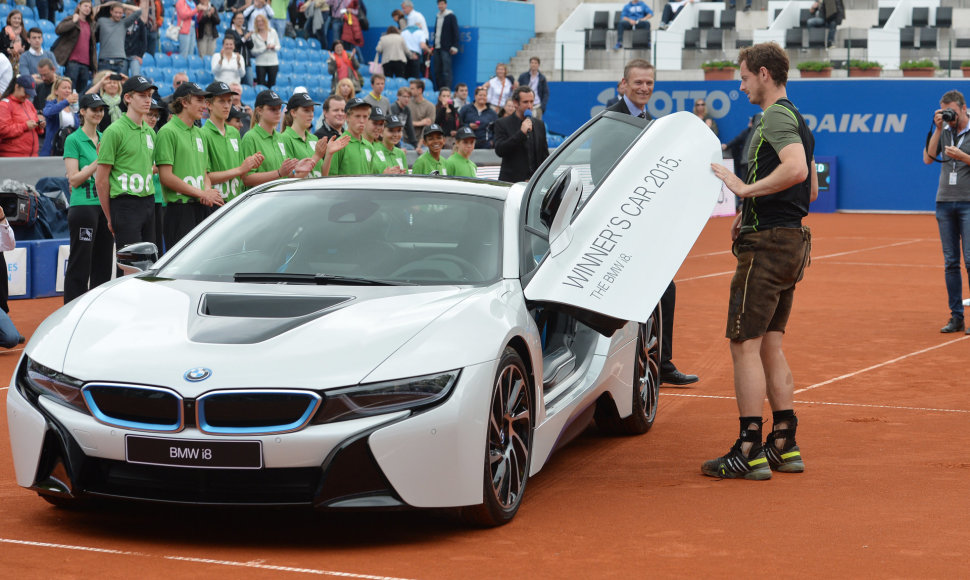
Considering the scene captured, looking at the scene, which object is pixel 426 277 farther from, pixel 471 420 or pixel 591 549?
pixel 591 549

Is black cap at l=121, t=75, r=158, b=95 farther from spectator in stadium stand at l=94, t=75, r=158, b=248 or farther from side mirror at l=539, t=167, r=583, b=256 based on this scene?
side mirror at l=539, t=167, r=583, b=256

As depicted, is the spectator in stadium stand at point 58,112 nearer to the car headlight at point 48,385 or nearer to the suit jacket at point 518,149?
the suit jacket at point 518,149

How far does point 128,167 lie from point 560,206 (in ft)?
17.9

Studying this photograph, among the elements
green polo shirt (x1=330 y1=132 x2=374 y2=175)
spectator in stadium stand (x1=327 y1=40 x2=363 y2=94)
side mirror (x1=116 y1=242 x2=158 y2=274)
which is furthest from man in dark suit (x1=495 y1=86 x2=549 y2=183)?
spectator in stadium stand (x1=327 y1=40 x2=363 y2=94)

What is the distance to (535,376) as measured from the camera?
569cm

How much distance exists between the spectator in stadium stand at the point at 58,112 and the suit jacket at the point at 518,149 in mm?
6479

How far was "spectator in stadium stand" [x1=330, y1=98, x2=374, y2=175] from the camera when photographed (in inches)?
454


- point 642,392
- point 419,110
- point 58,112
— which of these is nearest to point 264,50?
point 419,110

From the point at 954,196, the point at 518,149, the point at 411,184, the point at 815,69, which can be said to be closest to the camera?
the point at 411,184

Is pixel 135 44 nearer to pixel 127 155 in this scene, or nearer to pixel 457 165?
pixel 457 165

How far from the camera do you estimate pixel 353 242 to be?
612cm

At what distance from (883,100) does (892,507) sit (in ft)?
85.1

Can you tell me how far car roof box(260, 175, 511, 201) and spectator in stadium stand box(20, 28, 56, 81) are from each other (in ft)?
44.6

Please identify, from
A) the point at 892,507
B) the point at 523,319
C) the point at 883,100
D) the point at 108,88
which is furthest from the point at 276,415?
the point at 883,100
